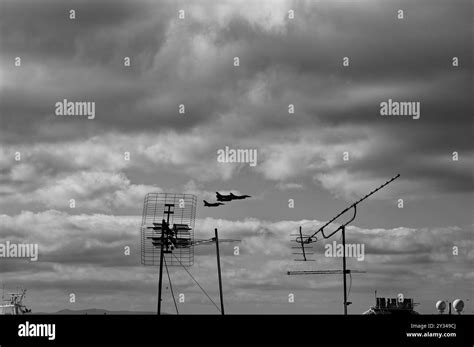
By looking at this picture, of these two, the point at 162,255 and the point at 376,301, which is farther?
the point at 376,301

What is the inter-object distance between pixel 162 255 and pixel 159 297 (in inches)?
133
